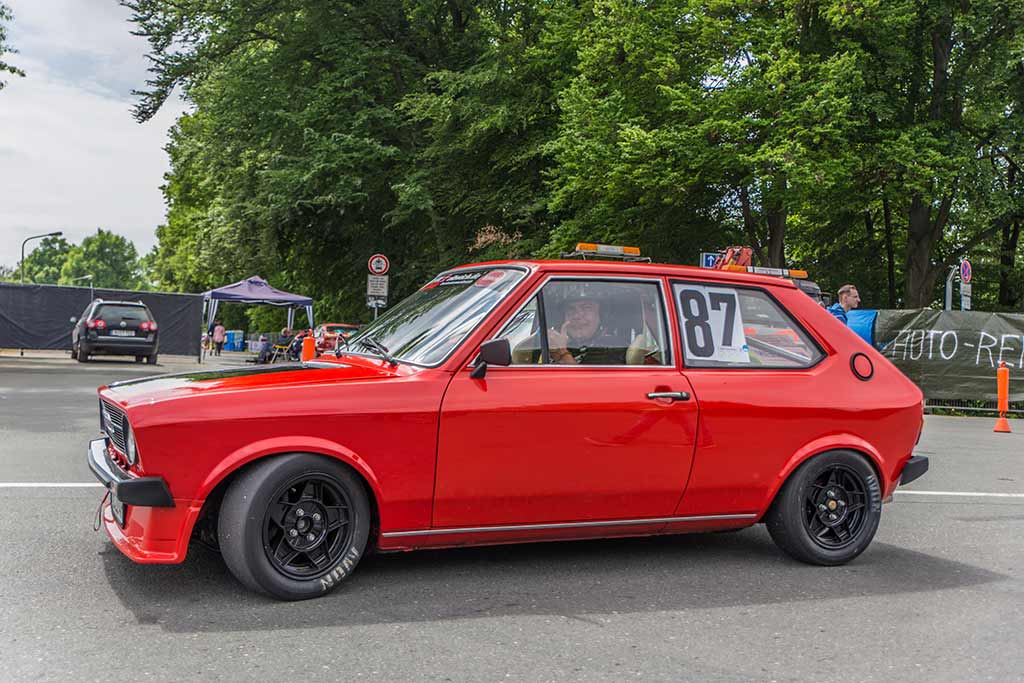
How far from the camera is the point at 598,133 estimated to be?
2534cm

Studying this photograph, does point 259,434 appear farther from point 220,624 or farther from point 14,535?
point 14,535

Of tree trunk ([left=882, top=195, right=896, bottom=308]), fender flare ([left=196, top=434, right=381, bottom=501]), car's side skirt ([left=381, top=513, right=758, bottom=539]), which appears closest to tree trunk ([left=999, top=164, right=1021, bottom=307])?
tree trunk ([left=882, top=195, right=896, bottom=308])

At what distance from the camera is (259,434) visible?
453 centimetres

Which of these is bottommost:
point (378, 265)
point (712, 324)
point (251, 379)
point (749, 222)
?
point (251, 379)

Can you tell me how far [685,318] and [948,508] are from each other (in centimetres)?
341

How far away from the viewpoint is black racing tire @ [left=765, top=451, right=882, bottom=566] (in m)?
5.60

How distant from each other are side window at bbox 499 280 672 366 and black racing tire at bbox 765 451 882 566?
103cm

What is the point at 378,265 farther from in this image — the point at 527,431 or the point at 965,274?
the point at 527,431

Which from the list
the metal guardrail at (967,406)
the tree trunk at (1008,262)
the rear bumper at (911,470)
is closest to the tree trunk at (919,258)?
the tree trunk at (1008,262)

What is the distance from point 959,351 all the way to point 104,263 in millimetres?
185338

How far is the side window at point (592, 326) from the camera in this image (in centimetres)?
518

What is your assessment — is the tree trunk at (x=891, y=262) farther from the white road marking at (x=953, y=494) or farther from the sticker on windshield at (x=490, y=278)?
the sticker on windshield at (x=490, y=278)

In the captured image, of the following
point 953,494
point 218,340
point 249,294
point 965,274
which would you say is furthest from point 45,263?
point 953,494

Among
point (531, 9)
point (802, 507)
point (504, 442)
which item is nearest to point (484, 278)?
point (504, 442)
